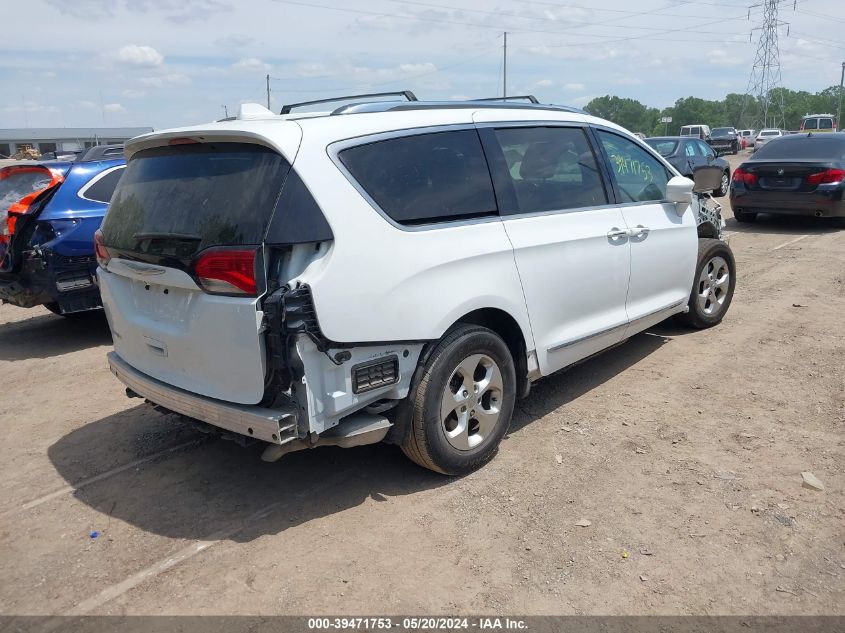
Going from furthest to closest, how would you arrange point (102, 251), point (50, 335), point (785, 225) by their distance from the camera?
1. point (785, 225)
2. point (50, 335)
3. point (102, 251)

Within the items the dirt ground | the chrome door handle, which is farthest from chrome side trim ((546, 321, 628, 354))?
the chrome door handle

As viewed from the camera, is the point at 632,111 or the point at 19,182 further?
the point at 632,111

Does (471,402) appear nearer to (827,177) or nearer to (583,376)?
(583,376)

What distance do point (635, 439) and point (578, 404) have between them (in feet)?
2.06

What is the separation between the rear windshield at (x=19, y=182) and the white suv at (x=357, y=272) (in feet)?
11.8

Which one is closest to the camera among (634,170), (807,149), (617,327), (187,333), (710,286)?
(187,333)

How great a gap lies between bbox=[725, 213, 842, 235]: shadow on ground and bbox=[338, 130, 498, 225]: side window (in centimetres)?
947

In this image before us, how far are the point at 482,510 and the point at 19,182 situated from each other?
5960 mm

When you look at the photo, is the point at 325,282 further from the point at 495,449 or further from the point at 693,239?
the point at 693,239

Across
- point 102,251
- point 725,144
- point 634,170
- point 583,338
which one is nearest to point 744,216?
point 634,170

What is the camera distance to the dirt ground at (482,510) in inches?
116

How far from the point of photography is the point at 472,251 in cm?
369

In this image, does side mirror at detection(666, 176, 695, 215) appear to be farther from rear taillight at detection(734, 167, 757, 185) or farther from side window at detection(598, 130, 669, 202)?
rear taillight at detection(734, 167, 757, 185)

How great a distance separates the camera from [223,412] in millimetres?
3230
